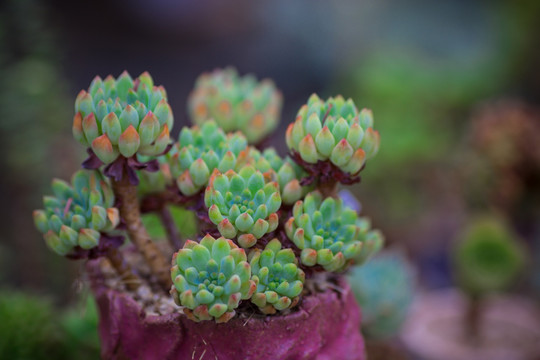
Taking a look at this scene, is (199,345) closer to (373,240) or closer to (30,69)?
(373,240)

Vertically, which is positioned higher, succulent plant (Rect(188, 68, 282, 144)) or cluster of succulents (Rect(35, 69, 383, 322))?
succulent plant (Rect(188, 68, 282, 144))

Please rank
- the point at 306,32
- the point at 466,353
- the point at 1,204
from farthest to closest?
the point at 306,32
the point at 1,204
the point at 466,353

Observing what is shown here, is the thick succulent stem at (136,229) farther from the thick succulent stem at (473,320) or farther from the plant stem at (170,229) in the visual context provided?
the thick succulent stem at (473,320)

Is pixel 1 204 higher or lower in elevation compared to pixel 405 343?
higher

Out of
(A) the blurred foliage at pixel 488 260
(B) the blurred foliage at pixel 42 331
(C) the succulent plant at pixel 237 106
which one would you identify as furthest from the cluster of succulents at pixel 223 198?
(A) the blurred foliage at pixel 488 260

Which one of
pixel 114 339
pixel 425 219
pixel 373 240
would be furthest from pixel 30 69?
pixel 425 219

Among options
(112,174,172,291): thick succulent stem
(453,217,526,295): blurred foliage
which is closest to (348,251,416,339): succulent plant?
(453,217,526,295): blurred foliage

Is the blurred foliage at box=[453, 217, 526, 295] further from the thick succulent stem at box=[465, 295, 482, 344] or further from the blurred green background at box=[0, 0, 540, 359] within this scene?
the blurred green background at box=[0, 0, 540, 359]

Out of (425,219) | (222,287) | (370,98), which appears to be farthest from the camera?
(370,98)
